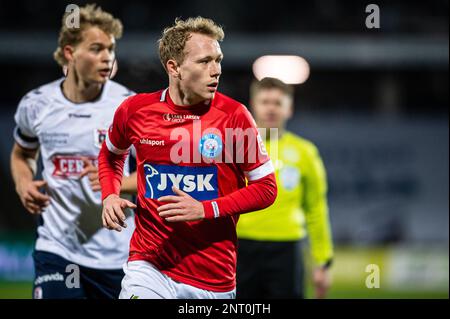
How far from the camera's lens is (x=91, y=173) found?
4.65 metres

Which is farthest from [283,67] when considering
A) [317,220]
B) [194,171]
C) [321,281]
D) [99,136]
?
[194,171]

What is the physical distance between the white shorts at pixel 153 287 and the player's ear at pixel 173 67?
964 mm

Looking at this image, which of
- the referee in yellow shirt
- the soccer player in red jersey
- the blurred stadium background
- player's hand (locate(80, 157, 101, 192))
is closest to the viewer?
the soccer player in red jersey

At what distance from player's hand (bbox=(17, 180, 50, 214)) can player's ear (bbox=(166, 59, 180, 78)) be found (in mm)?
1399

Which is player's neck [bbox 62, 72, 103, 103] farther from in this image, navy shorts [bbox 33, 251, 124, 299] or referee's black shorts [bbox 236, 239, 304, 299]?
referee's black shorts [bbox 236, 239, 304, 299]

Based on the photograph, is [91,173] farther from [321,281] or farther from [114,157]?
[321,281]

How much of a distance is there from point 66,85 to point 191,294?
1799 millimetres

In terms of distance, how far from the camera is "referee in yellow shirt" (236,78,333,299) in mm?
5793

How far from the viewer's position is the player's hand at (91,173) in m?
4.59

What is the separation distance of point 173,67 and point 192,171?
0.54 meters

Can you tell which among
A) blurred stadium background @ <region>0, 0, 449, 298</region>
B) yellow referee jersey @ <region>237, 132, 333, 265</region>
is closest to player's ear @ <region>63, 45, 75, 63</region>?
yellow referee jersey @ <region>237, 132, 333, 265</region>

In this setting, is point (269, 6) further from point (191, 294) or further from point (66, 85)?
point (191, 294)

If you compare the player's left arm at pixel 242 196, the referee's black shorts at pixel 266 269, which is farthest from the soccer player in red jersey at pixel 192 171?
the referee's black shorts at pixel 266 269

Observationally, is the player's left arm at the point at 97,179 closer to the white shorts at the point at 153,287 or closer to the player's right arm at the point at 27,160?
the player's right arm at the point at 27,160
